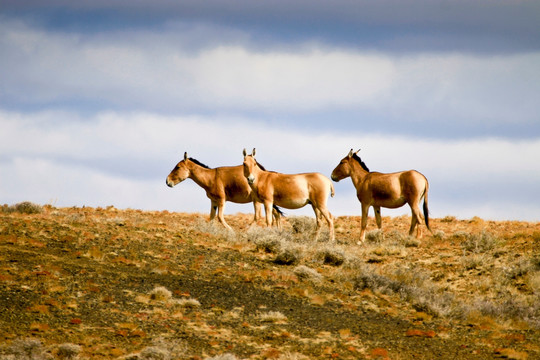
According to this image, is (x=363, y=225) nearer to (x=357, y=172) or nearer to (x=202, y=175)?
(x=357, y=172)


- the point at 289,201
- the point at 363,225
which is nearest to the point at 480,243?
the point at 363,225

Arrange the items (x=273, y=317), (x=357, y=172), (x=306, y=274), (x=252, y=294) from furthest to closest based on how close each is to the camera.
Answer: (x=357, y=172)
(x=306, y=274)
(x=252, y=294)
(x=273, y=317)

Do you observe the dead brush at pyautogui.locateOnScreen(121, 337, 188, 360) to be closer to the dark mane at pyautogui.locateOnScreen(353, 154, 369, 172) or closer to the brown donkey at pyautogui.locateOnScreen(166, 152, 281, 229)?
the brown donkey at pyautogui.locateOnScreen(166, 152, 281, 229)

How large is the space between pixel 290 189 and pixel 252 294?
8.94 metres

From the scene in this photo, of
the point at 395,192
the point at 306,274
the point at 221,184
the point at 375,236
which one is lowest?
the point at 306,274

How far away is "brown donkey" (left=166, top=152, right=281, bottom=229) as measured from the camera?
26.5 meters

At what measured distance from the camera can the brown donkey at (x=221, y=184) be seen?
2645 cm

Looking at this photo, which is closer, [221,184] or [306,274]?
[306,274]

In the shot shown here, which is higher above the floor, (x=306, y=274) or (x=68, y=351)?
(x=306, y=274)

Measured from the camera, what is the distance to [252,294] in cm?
1673

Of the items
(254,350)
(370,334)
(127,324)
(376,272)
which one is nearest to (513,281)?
(376,272)

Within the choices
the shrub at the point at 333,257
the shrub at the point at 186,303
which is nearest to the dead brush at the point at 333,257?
the shrub at the point at 333,257

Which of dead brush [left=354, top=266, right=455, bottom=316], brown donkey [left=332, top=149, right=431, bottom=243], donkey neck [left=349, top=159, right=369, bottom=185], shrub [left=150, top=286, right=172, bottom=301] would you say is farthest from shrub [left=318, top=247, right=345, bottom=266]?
donkey neck [left=349, top=159, right=369, bottom=185]

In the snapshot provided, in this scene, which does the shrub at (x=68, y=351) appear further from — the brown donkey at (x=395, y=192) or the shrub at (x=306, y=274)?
the brown donkey at (x=395, y=192)
